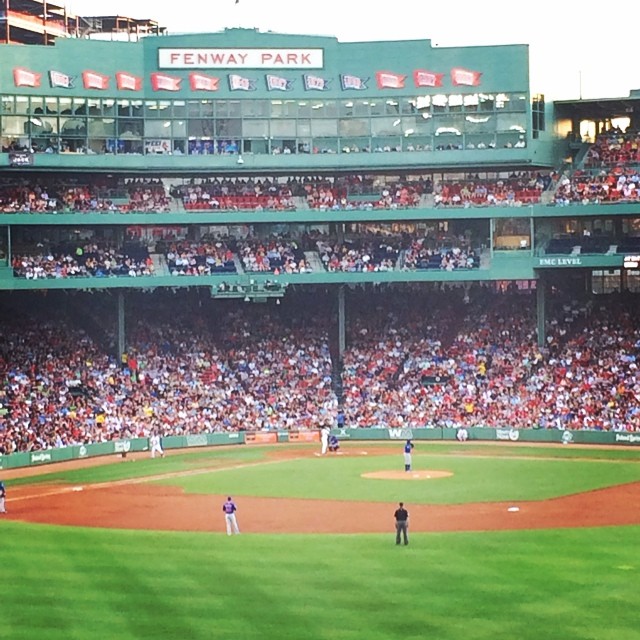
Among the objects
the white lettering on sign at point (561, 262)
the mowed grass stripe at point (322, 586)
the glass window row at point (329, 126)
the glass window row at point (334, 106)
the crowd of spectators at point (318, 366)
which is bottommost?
the mowed grass stripe at point (322, 586)

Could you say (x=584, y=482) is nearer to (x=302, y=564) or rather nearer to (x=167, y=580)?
(x=302, y=564)

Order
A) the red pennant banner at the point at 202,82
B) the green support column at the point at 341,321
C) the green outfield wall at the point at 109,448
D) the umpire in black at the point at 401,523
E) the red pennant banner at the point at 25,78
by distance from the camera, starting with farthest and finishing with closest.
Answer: the red pennant banner at the point at 202,82, the green support column at the point at 341,321, the red pennant banner at the point at 25,78, the green outfield wall at the point at 109,448, the umpire in black at the point at 401,523

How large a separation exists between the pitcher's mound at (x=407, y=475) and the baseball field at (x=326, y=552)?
12 cm

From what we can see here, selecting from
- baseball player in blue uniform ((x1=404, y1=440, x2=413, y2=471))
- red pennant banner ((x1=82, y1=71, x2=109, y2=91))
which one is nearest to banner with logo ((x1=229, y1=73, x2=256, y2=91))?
red pennant banner ((x1=82, y1=71, x2=109, y2=91))

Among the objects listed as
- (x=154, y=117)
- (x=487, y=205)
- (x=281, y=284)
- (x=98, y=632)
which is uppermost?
(x=154, y=117)

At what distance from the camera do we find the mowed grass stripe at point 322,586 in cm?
2470

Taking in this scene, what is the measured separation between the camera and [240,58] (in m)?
68.0

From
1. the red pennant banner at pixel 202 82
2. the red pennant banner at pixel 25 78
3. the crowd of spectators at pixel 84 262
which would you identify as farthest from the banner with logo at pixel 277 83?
the red pennant banner at pixel 25 78

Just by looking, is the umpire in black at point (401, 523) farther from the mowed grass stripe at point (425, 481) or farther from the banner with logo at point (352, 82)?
the banner with logo at point (352, 82)

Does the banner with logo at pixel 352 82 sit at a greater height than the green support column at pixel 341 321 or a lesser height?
greater

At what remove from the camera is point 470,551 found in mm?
31750

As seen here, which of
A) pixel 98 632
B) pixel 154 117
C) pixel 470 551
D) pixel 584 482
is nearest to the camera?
pixel 98 632

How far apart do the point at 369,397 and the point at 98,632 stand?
40.0 metres

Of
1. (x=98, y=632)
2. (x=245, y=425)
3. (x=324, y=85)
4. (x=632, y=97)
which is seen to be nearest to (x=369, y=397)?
(x=245, y=425)
